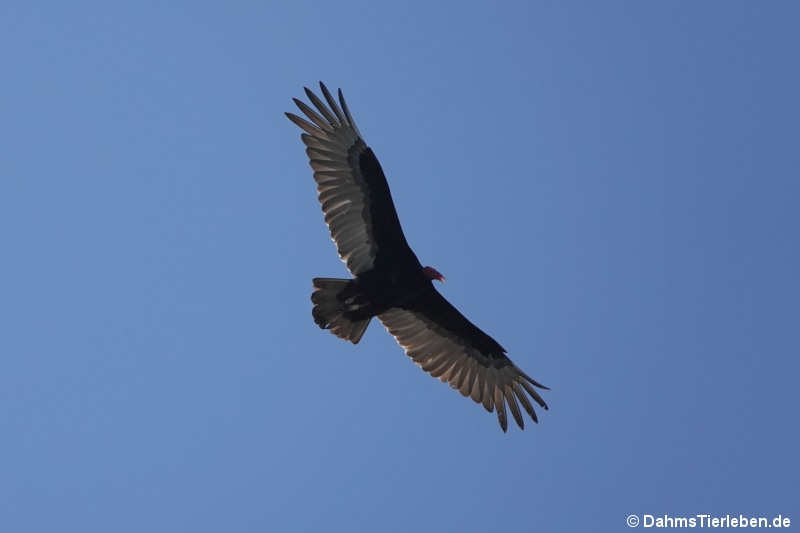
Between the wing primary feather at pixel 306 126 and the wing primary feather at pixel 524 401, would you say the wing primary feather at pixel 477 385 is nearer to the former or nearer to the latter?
the wing primary feather at pixel 524 401

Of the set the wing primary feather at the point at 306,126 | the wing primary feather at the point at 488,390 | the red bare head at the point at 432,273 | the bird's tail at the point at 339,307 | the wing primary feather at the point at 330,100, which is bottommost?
the bird's tail at the point at 339,307

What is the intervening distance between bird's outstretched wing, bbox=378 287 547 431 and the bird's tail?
0.93 meters

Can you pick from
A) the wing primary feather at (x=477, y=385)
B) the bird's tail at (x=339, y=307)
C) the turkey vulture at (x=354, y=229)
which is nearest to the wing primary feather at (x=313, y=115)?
the turkey vulture at (x=354, y=229)

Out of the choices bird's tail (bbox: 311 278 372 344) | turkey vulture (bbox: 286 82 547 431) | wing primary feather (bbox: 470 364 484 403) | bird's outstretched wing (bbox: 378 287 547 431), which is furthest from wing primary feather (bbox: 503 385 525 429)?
bird's tail (bbox: 311 278 372 344)

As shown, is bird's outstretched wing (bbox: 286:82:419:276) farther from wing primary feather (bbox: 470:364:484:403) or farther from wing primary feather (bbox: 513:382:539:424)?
wing primary feather (bbox: 513:382:539:424)

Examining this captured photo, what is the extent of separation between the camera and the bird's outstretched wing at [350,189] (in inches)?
490

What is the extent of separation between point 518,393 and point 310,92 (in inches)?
158

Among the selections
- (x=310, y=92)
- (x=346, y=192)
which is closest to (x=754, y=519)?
(x=346, y=192)

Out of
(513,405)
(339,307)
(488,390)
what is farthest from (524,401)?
(339,307)

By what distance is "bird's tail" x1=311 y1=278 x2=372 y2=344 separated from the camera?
40.1 feet

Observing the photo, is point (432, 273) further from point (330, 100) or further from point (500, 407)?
point (330, 100)

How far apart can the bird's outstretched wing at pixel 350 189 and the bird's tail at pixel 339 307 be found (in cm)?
29

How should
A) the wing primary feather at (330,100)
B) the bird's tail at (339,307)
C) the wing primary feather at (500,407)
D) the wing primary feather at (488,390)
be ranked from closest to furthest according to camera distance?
the bird's tail at (339,307) < the wing primary feather at (330,100) < the wing primary feather at (500,407) < the wing primary feather at (488,390)

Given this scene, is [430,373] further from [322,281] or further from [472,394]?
[322,281]
